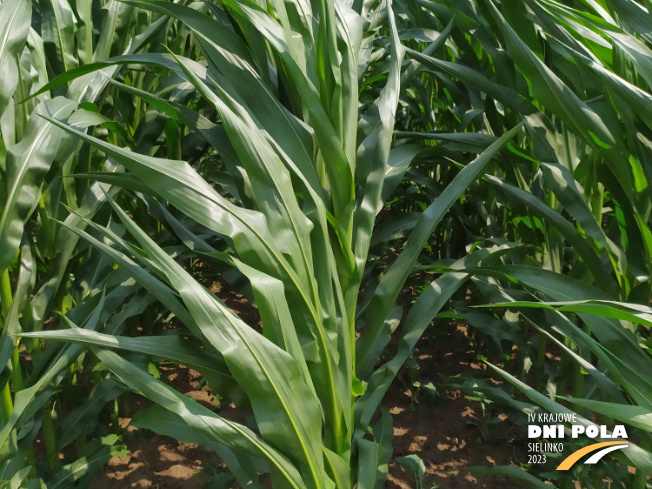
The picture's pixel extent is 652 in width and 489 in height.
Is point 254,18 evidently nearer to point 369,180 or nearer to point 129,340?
point 369,180

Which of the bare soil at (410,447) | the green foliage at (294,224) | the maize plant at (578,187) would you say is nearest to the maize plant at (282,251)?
the green foliage at (294,224)

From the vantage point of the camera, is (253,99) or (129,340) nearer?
(129,340)

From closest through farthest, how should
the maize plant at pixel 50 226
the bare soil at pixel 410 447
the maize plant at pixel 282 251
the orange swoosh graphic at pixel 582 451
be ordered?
the maize plant at pixel 282 251, the orange swoosh graphic at pixel 582 451, the maize plant at pixel 50 226, the bare soil at pixel 410 447

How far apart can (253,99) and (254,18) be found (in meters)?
0.15

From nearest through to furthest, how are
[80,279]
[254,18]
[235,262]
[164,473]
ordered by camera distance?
[235,262], [254,18], [80,279], [164,473]

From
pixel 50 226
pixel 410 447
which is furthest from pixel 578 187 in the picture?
pixel 50 226

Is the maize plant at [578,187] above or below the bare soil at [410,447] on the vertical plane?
above

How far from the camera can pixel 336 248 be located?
1188 mm

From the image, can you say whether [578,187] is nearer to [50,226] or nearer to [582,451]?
[582,451]

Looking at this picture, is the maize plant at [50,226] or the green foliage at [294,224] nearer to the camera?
the green foliage at [294,224]

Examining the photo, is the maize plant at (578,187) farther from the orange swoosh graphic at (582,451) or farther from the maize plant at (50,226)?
the maize plant at (50,226)

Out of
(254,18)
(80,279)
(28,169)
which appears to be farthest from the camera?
(80,279)

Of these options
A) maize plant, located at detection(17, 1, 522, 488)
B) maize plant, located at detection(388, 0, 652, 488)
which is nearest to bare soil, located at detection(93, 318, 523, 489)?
maize plant, located at detection(388, 0, 652, 488)

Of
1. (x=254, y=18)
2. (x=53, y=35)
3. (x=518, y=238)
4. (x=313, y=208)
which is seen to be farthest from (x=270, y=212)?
(x=518, y=238)
